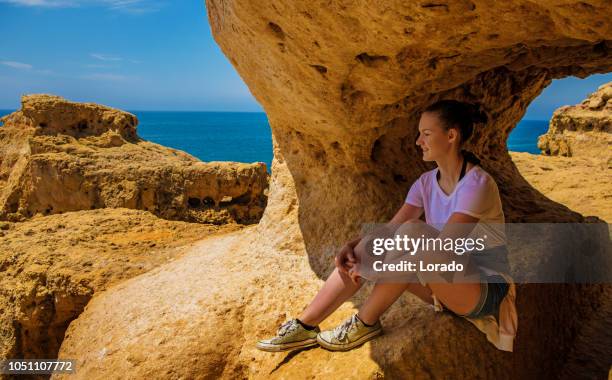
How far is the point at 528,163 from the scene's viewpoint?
6785 mm

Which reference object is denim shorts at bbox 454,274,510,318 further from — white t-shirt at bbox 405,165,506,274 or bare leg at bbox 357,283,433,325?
bare leg at bbox 357,283,433,325

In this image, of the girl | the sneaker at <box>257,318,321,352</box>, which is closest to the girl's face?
the girl

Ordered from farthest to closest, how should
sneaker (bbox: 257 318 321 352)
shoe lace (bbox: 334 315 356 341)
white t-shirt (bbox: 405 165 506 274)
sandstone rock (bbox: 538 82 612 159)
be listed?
sandstone rock (bbox: 538 82 612 159), sneaker (bbox: 257 318 321 352), shoe lace (bbox: 334 315 356 341), white t-shirt (bbox: 405 165 506 274)

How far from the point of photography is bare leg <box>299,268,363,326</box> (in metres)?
2.51

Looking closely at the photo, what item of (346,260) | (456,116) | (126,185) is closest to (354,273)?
(346,260)

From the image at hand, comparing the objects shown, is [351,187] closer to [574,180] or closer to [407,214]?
[407,214]

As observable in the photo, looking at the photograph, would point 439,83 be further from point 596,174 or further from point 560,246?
point 596,174

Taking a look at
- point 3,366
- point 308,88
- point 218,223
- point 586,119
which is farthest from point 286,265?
point 586,119

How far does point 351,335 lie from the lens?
2.49 m

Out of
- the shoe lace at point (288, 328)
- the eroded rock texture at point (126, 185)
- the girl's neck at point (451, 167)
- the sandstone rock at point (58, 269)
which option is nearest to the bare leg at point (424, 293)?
the girl's neck at point (451, 167)

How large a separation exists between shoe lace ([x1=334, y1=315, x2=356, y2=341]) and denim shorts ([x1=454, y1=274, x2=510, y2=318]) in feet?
1.99

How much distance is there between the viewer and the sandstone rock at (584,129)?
8.05 meters

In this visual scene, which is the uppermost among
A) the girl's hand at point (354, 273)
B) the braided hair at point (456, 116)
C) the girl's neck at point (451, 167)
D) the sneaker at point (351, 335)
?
the braided hair at point (456, 116)

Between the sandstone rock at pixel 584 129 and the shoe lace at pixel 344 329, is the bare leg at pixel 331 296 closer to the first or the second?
the shoe lace at pixel 344 329
